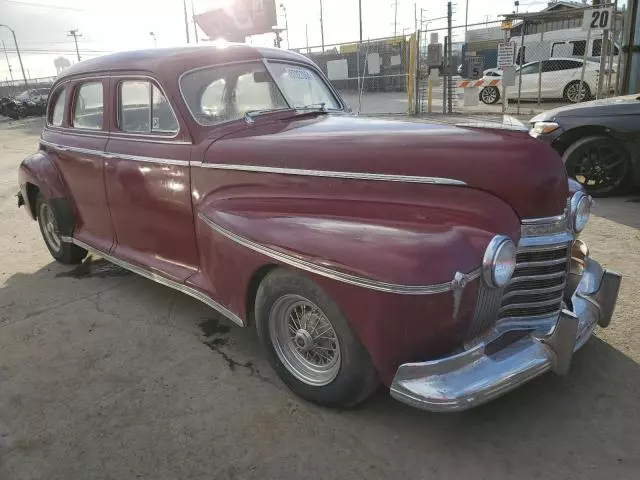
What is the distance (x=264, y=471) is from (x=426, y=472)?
717 mm

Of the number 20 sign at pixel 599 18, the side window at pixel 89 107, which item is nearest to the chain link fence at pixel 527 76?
the number 20 sign at pixel 599 18

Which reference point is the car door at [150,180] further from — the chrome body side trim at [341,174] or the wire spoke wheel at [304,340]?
the wire spoke wheel at [304,340]

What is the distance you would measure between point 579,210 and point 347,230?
4.45ft

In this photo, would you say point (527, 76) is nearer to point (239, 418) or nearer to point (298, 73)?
point (298, 73)

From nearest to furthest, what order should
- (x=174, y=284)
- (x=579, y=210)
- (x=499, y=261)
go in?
1. (x=499, y=261)
2. (x=579, y=210)
3. (x=174, y=284)

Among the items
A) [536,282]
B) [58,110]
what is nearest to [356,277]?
[536,282]

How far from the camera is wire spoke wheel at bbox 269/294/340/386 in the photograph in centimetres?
265

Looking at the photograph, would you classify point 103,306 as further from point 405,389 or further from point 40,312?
point 405,389

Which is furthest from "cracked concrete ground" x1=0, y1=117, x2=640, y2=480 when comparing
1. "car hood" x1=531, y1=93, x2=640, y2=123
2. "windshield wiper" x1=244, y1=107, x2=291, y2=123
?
"car hood" x1=531, y1=93, x2=640, y2=123

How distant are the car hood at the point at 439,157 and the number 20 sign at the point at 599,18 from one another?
30.8 ft

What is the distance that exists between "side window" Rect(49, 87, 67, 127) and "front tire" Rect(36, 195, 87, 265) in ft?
2.48

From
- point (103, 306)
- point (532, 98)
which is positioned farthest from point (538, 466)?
point (532, 98)

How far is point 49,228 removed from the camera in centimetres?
520

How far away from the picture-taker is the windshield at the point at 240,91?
3463mm
